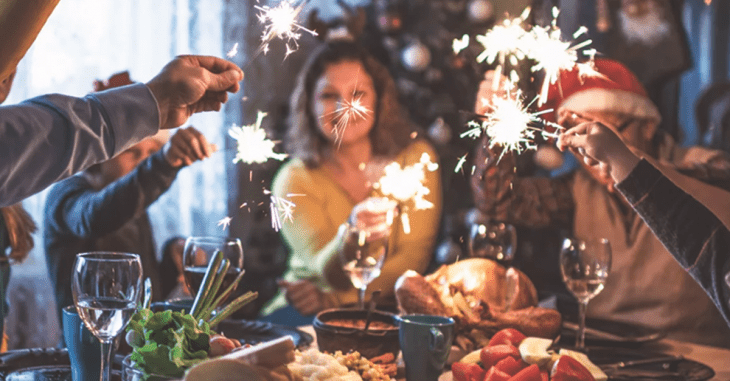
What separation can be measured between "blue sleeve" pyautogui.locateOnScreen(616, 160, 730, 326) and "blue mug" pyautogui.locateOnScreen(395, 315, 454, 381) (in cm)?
51

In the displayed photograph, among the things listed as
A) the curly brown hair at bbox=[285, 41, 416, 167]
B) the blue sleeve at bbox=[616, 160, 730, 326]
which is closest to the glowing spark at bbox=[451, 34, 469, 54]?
the blue sleeve at bbox=[616, 160, 730, 326]

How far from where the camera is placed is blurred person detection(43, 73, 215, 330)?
1819 millimetres

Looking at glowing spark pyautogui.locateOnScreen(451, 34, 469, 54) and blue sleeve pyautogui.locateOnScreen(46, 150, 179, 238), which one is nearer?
glowing spark pyautogui.locateOnScreen(451, 34, 469, 54)

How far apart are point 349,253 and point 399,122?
1.52m

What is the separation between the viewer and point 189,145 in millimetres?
1669

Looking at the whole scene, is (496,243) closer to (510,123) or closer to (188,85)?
(510,123)

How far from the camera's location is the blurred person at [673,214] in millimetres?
1284

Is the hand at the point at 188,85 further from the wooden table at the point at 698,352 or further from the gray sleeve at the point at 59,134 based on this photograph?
the wooden table at the point at 698,352

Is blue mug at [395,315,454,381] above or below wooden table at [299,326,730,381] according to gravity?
above

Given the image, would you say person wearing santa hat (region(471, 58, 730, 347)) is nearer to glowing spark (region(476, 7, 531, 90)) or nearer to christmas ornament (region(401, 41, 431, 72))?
glowing spark (region(476, 7, 531, 90))

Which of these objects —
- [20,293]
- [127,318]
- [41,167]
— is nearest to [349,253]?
[127,318]

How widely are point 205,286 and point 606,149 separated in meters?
0.82

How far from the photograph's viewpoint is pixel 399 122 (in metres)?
2.93

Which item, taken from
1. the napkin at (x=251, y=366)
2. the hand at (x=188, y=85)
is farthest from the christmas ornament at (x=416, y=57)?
the napkin at (x=251, y=366)
